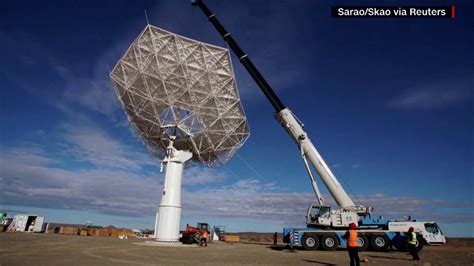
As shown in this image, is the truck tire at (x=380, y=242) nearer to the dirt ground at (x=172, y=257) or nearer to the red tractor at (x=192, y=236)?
the dirt ground at (x=172, y=257)

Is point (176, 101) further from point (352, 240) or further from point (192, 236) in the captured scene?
point (352, 240)

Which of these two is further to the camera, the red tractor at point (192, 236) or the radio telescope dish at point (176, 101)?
the red tractor at point (192, 236)

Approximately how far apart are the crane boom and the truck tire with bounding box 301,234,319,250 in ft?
12.1

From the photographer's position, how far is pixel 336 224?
88.7 ft

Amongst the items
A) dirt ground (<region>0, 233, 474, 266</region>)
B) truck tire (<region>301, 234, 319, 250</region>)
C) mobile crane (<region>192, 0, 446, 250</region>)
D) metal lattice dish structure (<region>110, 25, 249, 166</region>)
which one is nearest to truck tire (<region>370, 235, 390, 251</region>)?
mobile crane (<region>192, 0, 446, 250</region>)

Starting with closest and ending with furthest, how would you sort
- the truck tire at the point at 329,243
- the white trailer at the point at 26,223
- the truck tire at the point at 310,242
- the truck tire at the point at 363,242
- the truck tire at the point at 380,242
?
the truck tire at the point at 380,242 → the truck tire at the point at 363,242 → the truck tire at the point at 329,243 → the truck tire at the point at 310,242 → the white trailer at the point at 26,223

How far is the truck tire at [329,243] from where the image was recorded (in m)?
26.3

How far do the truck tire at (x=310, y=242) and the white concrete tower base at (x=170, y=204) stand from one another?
430 inches

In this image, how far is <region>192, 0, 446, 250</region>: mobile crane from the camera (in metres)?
26.1

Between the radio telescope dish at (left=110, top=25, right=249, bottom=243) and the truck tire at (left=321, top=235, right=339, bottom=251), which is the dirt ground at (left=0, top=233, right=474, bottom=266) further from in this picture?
the radio telescope dish at (left=110, top=25, right=249, bottom=243)

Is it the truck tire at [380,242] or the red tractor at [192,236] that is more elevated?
the red tractor at [192,236]

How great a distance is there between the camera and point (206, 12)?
112ft

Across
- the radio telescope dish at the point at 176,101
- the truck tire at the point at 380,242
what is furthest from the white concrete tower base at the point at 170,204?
the truck tire at the point at 380,242

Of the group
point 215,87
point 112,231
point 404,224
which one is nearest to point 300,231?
point 404,224
